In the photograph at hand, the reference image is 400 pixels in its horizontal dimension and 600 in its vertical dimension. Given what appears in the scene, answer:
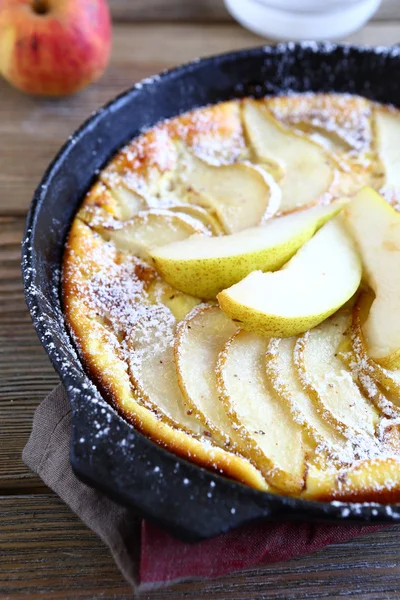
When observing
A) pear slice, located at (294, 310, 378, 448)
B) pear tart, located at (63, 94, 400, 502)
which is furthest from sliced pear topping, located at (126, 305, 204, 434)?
pear slice, located at (294, 310, 378, 448)

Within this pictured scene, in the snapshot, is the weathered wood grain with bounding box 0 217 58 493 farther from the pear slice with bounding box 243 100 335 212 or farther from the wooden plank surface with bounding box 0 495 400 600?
the pear slice with bounding box 243 100 335 212

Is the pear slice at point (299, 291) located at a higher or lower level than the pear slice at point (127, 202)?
higher

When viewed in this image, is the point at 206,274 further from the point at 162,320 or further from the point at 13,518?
the point at 13,518

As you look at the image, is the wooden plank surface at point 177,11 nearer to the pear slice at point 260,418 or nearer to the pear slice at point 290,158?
the pear slice at point 290,158

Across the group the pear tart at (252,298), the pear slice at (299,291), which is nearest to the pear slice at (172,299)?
the pear tart at (252,298)

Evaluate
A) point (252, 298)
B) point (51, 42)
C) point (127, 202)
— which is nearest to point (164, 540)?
point (252, 298)

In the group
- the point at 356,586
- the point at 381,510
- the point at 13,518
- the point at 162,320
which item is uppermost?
the point at 381,510

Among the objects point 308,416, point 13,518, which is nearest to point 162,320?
point 308,416

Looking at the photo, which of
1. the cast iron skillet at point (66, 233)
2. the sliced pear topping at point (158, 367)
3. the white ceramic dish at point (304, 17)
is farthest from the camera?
the white ceramic dish at point (304, 17)
